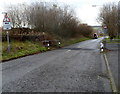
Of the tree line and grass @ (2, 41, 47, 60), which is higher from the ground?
the tree line

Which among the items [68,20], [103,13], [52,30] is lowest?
[52,30]

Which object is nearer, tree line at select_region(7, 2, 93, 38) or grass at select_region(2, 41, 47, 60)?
grass at select_region(2, 41, 47, 60)

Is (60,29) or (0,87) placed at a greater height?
(60,29)

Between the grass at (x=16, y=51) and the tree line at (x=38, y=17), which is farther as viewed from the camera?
the tree line at (x=38, y=17)

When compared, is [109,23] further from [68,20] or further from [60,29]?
[60,29]

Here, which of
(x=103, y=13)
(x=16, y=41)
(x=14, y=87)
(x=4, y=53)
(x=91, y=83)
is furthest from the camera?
(x=103, y=13)

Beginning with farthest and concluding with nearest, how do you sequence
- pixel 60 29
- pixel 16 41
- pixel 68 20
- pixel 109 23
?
1. pixel 109 23
2. pixel 68 20
3. pixel 60 29
4. pixel 16 41

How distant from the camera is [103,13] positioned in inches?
1631

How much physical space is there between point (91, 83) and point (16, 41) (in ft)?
50.1

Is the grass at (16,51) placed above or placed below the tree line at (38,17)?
below

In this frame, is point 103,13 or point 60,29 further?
point 103,13

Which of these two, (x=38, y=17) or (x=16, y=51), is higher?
(x=38, y=17)

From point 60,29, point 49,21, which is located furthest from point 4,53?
point 60,29

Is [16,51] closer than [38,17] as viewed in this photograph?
Yes
